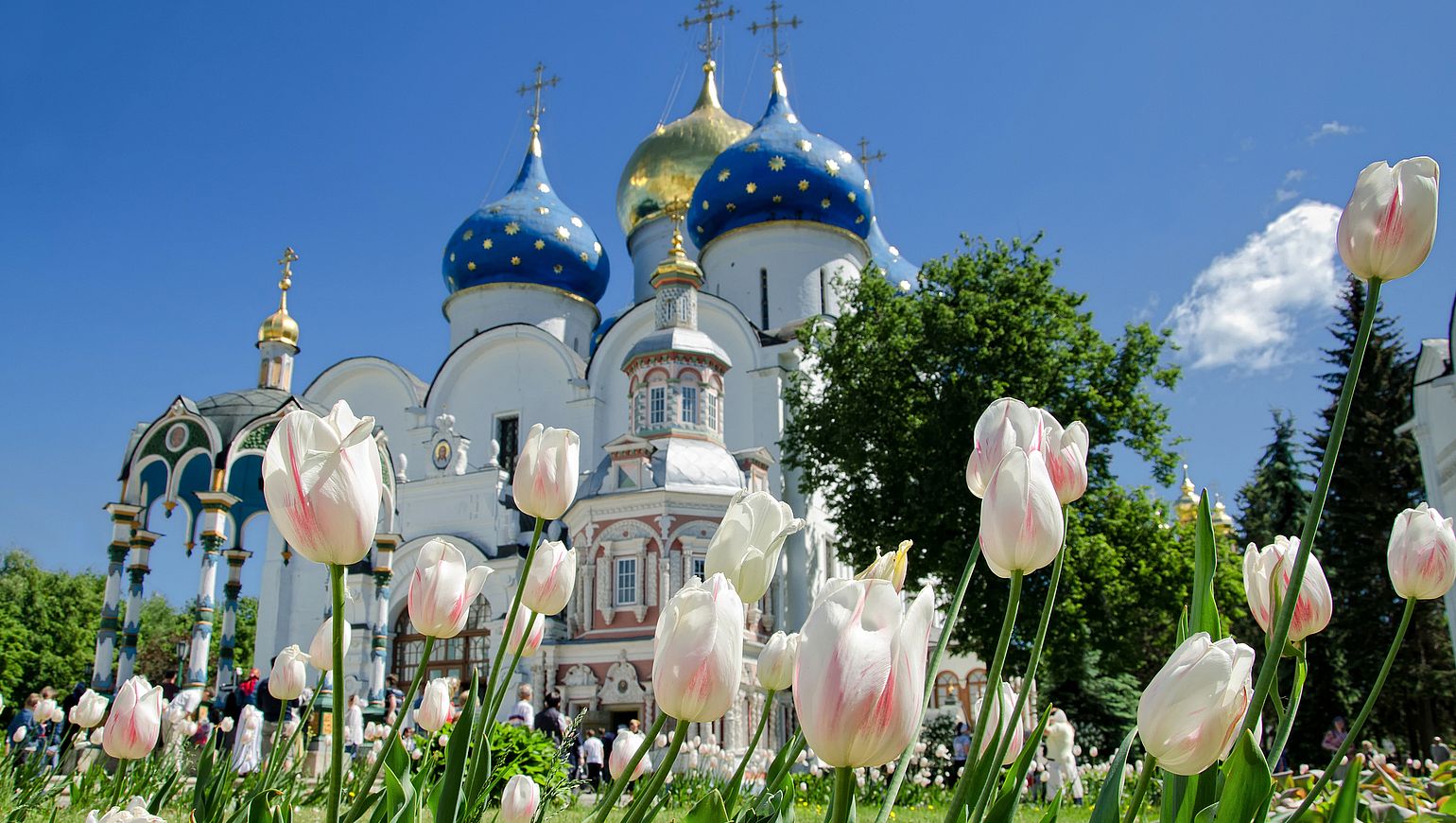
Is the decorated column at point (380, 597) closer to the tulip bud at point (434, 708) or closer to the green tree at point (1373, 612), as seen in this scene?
the tulip bud at point (434, 708)

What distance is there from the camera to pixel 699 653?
1438mm

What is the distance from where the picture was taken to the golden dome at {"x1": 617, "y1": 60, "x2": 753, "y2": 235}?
30234mm

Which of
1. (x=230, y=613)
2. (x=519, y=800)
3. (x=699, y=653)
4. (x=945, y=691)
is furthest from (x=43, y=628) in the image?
(x=699, y=653)

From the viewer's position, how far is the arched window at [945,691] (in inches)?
1123

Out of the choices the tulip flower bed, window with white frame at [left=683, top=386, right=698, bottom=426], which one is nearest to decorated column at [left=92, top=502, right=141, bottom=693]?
window with white frame at [left=683, top=386, right=698, bottom=426]

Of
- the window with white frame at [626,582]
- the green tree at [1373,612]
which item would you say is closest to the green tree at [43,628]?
the window with white frame at [626,582]

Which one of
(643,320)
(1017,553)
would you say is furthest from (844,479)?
(1017,553)

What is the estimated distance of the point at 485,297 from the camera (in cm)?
2727

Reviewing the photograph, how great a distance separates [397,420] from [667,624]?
25.7 metres

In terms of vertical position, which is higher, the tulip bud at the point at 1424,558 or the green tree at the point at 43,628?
the green tree at the point at 43,628

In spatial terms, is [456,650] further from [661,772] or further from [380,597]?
[661,772]

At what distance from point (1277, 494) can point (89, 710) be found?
97.1ft

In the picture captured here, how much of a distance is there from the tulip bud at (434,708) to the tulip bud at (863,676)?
74.5 inches

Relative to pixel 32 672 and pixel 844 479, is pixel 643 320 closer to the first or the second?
pixel 844 479
